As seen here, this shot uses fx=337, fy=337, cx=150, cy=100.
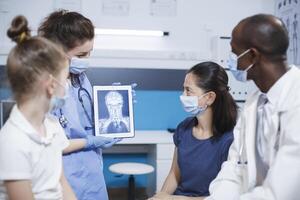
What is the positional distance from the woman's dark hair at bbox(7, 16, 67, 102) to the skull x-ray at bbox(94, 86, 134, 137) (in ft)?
2.15

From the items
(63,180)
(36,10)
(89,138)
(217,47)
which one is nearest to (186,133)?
(89,138)

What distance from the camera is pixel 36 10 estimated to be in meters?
3.13

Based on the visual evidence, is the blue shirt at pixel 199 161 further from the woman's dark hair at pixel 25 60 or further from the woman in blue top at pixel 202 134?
the woman's dark hair at pixel 25 60

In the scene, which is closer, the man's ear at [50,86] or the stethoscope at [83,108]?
the man's ear at [50,86]

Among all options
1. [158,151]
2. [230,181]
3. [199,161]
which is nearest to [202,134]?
[199,161]

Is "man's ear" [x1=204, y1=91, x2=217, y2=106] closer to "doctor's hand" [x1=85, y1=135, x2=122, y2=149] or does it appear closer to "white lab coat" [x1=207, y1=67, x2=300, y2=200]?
"white lab coat" [x1=207, y1=67, x2=300, y2=200]

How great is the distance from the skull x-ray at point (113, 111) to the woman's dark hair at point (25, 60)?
0.66m

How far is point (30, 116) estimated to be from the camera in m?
1.01

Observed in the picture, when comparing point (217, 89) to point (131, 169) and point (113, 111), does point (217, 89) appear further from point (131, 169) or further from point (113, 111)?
point (131, 169)

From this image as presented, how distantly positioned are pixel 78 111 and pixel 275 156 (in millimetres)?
856

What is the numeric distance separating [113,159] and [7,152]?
251 centimetres

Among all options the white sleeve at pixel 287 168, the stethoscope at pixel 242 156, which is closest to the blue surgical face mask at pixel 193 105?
the stethoscope at pixel 242 156

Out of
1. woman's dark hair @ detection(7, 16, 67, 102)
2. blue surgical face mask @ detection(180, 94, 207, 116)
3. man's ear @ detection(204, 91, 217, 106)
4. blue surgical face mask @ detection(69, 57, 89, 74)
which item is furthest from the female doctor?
man's ear @ detection(204, 91, 217, 106)

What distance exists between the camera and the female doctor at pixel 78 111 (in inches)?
55.3
